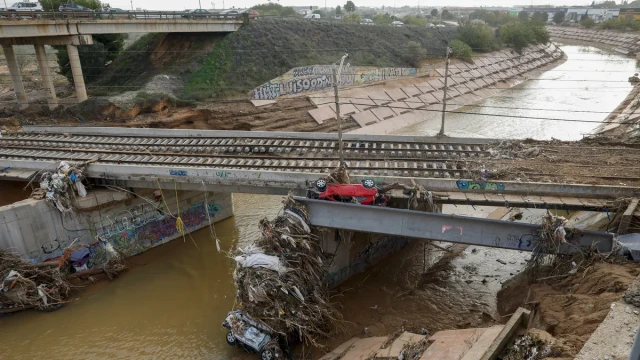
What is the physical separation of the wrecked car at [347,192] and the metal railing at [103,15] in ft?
86.1

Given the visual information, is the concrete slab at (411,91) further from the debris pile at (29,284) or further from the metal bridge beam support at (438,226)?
the debris pile at (29,284)

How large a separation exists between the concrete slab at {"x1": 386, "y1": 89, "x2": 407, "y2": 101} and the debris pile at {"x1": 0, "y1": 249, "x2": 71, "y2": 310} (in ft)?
117

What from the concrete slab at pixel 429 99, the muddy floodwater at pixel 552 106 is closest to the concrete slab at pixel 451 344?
the muddy floodwater at pixel 552 106

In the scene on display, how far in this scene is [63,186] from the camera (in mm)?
17969

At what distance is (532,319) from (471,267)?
6.95m

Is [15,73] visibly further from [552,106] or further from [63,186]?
[552,106]

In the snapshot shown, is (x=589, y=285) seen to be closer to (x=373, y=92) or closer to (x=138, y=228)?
(x=138, y=228)

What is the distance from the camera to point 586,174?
53.9 ft

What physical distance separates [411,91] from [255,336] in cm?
3959

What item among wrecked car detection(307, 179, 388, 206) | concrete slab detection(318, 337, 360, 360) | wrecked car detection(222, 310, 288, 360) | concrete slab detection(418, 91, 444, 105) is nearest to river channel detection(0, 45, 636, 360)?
wrecked car detection(222, 310, 288, 360)

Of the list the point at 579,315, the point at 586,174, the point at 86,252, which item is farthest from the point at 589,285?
the point at 86,252

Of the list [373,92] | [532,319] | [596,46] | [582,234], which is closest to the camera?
[532,319]

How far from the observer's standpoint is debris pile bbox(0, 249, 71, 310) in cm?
1600

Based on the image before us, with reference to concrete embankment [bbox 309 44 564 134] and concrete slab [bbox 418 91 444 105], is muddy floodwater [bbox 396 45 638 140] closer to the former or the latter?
concrete embankment [bbox 309 44 564 134]
